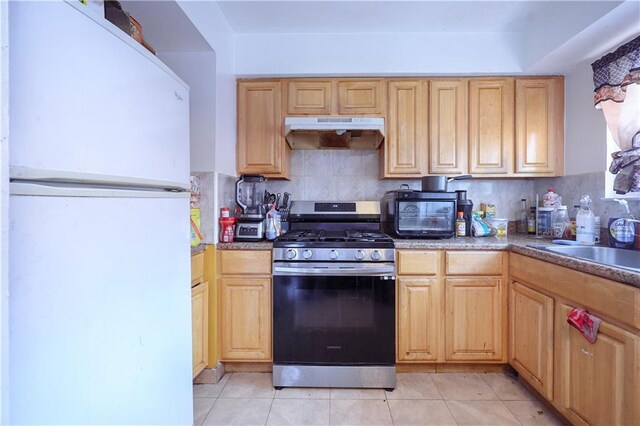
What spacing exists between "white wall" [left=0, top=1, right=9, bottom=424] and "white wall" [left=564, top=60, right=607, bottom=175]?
2750mm

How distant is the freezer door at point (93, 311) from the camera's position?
57 cm

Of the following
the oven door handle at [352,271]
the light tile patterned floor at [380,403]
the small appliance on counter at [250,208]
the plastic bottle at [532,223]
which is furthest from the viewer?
the plastic bottle at [532,223]

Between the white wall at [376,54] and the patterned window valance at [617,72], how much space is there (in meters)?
0.48

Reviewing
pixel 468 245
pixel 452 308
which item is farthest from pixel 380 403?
pixel 468 245

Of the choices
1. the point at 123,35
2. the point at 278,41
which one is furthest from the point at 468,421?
the point at 278,41

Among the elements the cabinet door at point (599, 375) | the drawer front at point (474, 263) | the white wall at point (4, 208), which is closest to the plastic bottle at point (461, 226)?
the drawer front at point (474, 263)

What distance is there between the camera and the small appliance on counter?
1.99 metres

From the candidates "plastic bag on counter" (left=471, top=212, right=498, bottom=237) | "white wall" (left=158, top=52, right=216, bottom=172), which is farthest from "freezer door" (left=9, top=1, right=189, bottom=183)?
"plastic bag on counter" (left=471, top=212, right=498, bottom=237)

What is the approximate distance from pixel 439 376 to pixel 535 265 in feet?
3.10

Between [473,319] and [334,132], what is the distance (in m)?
1.57

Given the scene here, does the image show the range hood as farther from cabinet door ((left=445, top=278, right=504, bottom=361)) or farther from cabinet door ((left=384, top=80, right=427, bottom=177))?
cabinet door ((left=445, top=278, right=504, bottom=361))

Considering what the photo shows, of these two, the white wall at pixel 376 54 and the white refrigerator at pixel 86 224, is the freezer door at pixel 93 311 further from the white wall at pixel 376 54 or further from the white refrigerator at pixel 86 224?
the white wall at pixel 376 54

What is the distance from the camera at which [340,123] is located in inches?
73.1

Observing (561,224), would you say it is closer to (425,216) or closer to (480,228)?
(480,228)
